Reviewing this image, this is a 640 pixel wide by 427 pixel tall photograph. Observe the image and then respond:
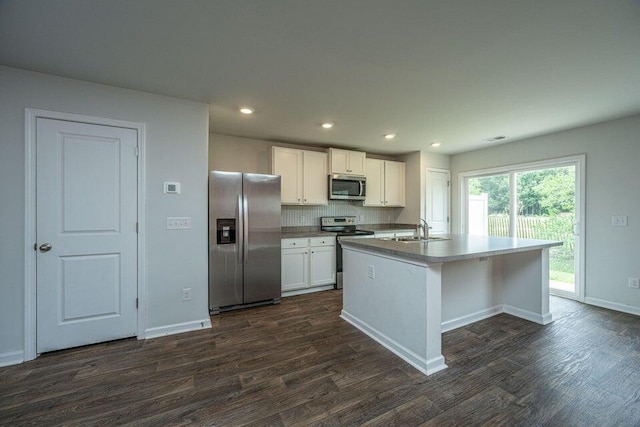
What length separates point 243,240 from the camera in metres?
3.24

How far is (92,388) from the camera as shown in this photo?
Result: 1837mm

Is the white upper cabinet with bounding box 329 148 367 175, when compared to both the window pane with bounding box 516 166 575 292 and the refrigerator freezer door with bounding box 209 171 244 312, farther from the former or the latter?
the window pane with bounding box 516 166 575 292

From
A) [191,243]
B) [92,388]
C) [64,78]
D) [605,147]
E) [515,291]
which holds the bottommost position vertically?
[92,388]

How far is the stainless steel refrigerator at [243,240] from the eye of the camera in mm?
3119

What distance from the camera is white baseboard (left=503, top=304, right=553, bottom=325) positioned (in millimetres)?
2848

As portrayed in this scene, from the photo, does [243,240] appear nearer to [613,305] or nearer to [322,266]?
[322,266]

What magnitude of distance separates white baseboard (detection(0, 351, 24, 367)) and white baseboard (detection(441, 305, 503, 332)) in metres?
3.71

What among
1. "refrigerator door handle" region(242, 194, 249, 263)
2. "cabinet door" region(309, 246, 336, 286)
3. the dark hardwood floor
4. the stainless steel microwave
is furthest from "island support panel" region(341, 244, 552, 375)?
the stainless steel microwave

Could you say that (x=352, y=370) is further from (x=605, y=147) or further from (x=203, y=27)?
(x=605, y=147)

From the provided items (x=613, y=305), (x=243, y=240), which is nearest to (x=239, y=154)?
(x=243, y=240)

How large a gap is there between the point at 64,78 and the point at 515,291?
5000 mm

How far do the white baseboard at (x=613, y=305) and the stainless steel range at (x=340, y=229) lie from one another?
2955mm

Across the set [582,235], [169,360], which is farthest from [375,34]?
[582,235]

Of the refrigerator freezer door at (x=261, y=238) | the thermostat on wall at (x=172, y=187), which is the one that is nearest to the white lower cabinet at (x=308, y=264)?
the refrigerator freezer door at (x=261, y=238)
